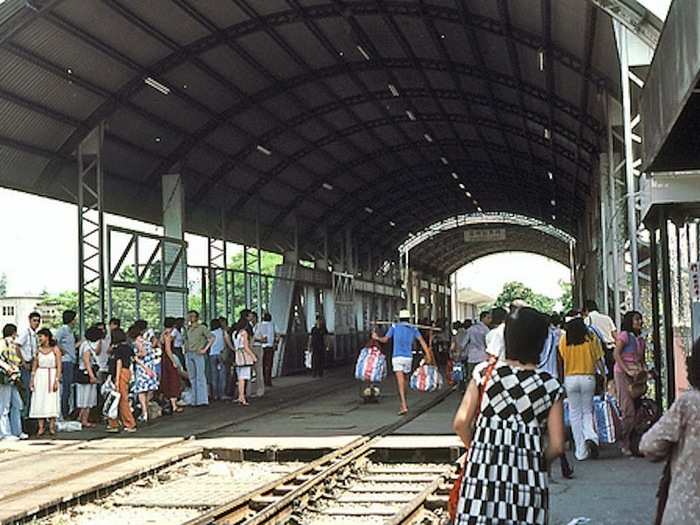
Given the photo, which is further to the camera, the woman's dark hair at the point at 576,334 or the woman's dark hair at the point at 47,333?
the woman's dark hair at the point at 47,333

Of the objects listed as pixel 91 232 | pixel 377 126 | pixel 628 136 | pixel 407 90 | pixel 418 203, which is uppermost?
pixel 407 90

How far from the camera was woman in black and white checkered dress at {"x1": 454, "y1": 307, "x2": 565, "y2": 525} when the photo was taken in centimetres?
447

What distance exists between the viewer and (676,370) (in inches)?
465

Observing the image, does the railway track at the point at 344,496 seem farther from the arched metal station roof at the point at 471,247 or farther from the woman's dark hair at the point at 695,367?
the arched metal station roof at the point at 471,247

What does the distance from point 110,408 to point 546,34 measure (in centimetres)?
926

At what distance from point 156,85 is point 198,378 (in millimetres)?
5513

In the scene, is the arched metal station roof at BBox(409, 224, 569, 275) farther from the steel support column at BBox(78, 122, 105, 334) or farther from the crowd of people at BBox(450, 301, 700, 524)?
the crowd of people at BBox(450, 301, 700, 524)

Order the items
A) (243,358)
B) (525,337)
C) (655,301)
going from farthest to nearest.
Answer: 1. (243,358)
2. (655,301)
3. (525,337)

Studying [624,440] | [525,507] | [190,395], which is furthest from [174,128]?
[525,507]

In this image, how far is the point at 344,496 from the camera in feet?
36.8

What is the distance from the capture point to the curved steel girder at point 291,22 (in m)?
19.4

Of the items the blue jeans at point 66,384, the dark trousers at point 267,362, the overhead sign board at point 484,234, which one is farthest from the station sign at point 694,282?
the overhead sign board at point 484,234

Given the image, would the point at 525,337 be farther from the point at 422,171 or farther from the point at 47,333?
the point at 422,171

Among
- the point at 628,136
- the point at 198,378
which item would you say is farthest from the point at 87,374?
the point at 628,136
